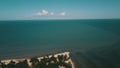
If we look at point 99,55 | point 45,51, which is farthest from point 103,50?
point 45,51

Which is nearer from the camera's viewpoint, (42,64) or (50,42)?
(42,64)

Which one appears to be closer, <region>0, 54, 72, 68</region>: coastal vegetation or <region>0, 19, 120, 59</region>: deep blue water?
<region>0, 54, 72, 68</region>: coastal vegetation

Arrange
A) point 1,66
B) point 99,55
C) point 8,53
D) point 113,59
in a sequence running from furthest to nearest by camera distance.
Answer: point 8,53
point 99,55
point 113,59
point 1,66

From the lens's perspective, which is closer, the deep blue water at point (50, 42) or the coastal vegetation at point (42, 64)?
the coastal vegetation at point (42, 64)

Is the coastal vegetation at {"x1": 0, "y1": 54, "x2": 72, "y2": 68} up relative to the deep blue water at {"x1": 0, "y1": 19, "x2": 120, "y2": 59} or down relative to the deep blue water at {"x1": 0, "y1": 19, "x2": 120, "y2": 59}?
up

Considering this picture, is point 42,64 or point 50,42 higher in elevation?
point 42,64

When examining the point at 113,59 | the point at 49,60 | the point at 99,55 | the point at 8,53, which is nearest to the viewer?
the point at 49,60

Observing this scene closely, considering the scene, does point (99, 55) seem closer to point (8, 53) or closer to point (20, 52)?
point (20, 52)

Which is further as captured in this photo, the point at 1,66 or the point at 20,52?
the point at 20,52

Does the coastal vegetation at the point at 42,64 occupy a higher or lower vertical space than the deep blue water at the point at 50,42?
higher
